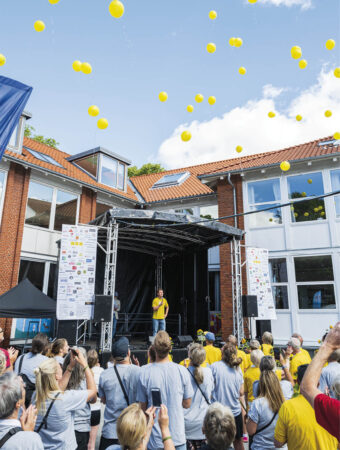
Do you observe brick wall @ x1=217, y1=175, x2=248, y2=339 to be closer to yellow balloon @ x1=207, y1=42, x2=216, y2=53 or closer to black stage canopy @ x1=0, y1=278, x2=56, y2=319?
black stage canopy @ x1=0, y1=278, x2=56, y2=319

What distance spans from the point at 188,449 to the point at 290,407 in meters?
1.56

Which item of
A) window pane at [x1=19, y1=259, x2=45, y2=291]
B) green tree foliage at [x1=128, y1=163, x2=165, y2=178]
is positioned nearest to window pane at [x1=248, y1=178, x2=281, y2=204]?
window pane at [x1=19, y1=259, x2=45, y2=291]

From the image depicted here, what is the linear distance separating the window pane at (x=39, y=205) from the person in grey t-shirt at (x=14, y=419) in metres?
11.2

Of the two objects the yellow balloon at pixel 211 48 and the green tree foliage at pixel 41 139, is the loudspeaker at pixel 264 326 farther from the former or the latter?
the green tree foliage at pixel 41 139

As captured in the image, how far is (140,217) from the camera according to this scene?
9703mm

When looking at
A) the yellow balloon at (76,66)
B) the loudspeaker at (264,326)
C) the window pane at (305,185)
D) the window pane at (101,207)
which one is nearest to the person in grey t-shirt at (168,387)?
the yellow balloon at (76,66)

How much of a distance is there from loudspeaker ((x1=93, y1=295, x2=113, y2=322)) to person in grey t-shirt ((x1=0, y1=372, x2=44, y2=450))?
6.32m

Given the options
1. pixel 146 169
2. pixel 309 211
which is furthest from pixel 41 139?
pixel 309 211

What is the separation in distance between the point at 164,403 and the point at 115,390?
0.64 m

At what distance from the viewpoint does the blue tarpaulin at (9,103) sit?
3977mm

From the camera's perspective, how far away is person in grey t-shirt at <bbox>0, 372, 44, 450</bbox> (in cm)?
193

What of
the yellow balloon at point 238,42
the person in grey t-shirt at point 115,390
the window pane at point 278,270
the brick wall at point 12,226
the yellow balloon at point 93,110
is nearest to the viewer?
the person in grey t-shirt at point 115,390

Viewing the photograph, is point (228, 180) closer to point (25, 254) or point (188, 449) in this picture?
point (25, 254)

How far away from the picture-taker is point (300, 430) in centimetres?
236
